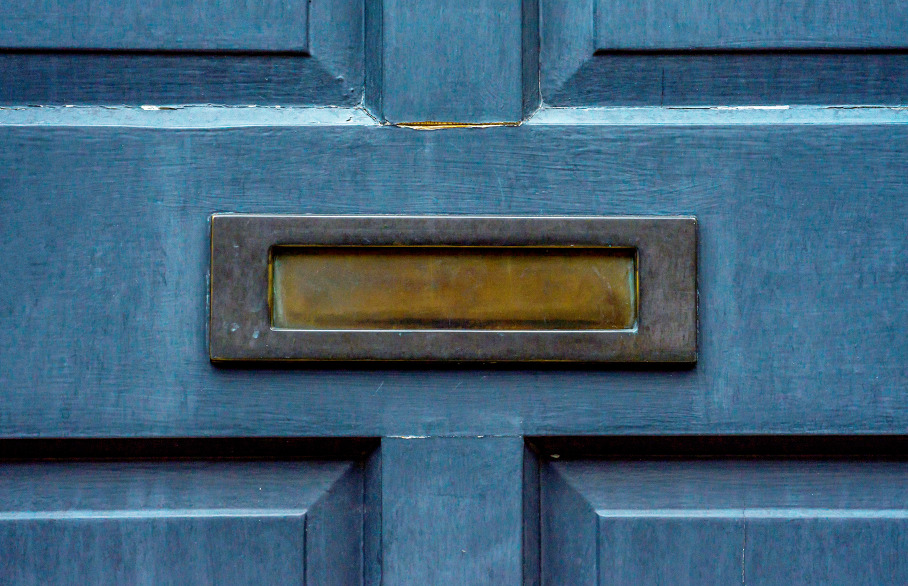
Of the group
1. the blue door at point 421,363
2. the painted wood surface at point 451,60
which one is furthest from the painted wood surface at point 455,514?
the painted wood surface at point 451,60

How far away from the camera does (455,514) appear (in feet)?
1.34

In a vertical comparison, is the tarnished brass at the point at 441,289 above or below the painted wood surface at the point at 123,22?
below

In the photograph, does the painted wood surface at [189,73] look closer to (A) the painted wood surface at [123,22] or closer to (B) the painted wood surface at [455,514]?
(A) the painted wood surface at [123,22]

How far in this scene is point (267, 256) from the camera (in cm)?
39

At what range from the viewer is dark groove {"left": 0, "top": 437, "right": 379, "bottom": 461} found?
1.35ft

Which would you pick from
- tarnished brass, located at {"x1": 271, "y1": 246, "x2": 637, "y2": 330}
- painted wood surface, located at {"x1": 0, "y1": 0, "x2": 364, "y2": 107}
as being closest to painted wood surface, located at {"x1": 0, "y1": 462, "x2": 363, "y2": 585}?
tarnished brass, located at {"x1": 271, "y1": 246, "x2": 637, "y2": 330}

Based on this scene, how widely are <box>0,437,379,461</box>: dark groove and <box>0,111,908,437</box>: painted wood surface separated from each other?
0.01 m

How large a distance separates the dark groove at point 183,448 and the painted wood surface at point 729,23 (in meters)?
0.31

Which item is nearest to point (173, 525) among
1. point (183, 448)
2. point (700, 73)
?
point (183, 448)

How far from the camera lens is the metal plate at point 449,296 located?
0.39 m

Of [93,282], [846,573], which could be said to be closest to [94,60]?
[93,282]

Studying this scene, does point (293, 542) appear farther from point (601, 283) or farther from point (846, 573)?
point (846, 573)

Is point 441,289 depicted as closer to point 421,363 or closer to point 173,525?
point 421,363

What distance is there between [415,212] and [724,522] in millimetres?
282
